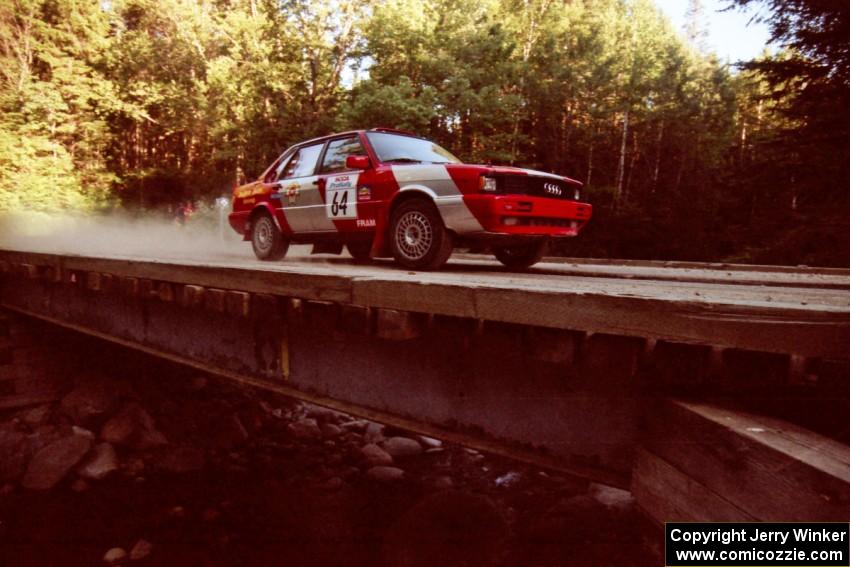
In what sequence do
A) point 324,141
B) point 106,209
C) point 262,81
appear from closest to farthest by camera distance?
point 324,141, point 262,81, point 106,209

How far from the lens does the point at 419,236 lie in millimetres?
5191

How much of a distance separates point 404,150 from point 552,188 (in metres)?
1.86

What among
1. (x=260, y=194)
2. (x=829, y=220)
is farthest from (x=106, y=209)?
(x=829, y=220)

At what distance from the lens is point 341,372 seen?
12.3 feet

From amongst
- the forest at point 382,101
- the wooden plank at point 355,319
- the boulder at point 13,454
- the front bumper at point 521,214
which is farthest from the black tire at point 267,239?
the forest at point 382,101

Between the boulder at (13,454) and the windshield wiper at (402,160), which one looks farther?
the boulder at (13,454)

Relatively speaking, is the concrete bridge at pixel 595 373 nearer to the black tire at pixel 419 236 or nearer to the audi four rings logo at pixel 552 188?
the black tire at pixel 419 236

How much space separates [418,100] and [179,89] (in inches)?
551

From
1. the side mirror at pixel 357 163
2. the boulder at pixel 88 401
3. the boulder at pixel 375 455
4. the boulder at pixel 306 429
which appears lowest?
the boulder at pixel 306 429

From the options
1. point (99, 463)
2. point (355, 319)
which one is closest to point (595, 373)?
point (355, 319)

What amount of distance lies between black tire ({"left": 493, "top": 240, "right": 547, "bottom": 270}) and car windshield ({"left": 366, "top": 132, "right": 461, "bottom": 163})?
119 centimetres

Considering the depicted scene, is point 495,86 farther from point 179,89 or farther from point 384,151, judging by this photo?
point 179,89

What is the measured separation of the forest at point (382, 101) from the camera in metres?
18.8

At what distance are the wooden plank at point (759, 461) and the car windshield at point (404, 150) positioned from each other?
432cm
